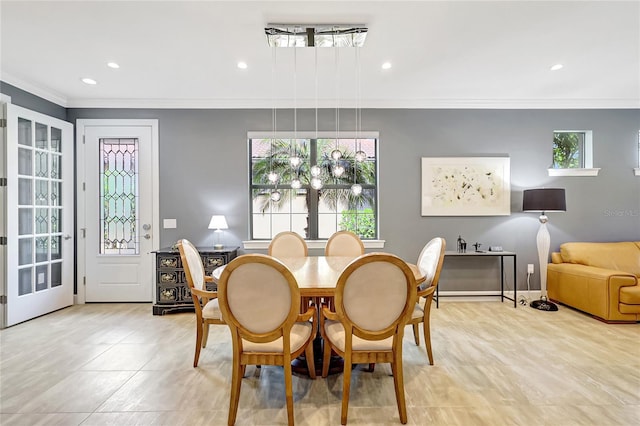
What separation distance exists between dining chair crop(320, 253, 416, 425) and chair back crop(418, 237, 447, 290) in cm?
77

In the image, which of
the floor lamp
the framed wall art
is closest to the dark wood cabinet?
the framed wall art

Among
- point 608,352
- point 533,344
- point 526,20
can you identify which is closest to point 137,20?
point 526,20

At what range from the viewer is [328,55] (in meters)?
2.98

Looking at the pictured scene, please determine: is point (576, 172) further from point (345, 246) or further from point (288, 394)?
point (288, 394)

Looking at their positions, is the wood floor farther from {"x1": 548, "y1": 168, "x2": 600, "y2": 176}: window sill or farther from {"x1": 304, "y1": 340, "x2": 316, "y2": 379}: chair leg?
{"x1": 548, "y1": 168, "x2": 600, "y2": 176}: window sill

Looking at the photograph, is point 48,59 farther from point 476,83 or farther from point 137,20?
point 476,83

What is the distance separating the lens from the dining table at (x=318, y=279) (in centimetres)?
193

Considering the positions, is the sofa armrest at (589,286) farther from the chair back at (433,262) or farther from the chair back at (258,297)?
the chair back at (258,297)

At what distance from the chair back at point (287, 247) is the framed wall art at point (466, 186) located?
1.88 metres

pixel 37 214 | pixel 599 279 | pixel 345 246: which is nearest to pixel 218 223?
pixel 345 246

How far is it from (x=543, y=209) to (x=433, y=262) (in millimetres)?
2171

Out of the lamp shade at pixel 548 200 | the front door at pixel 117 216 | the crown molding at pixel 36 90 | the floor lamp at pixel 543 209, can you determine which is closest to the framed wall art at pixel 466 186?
the floor lamp at pixel 543 209

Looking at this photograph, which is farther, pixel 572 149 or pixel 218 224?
pixel 572 149

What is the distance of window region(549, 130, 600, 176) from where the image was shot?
4320 mm
